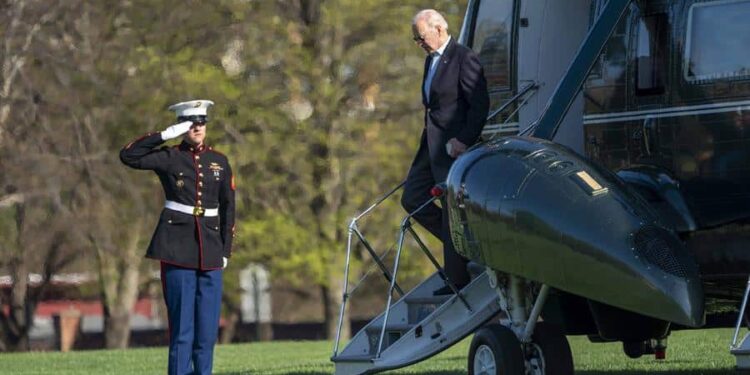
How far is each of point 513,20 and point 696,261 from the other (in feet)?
9.97

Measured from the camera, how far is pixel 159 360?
17562mm

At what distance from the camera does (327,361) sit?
1678 cm

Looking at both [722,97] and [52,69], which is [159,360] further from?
[52,69]

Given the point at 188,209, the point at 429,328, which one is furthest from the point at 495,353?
the point at 188,209

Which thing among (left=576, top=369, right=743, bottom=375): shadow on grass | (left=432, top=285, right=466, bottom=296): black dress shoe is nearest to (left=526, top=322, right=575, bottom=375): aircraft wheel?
(left=432, top=285, right=466, bottom=296): black dress shoe

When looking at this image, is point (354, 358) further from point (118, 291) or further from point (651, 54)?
point (118, 291)

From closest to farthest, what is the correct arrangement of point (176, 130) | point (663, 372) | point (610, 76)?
point (610, 76)
point (176, 130)
point (663, 372)

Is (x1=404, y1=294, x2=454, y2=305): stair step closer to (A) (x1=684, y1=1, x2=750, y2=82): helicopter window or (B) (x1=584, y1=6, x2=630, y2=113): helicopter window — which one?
(B) (x1=584, y1=6, x2=630, y2=113): helicopter window

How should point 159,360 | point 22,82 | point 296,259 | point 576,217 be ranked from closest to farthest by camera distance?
point 576,217, point 159,360, point 22,82, point 296,259

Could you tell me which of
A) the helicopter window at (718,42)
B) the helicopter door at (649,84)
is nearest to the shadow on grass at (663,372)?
the helicopter door at (649,84)

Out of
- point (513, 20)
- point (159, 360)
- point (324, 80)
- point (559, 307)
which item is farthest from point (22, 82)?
point (559, 307)

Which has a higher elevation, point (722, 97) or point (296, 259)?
point (722, 97)

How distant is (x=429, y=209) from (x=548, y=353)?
6.07 ft

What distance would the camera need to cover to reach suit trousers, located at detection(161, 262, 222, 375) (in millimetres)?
10641
